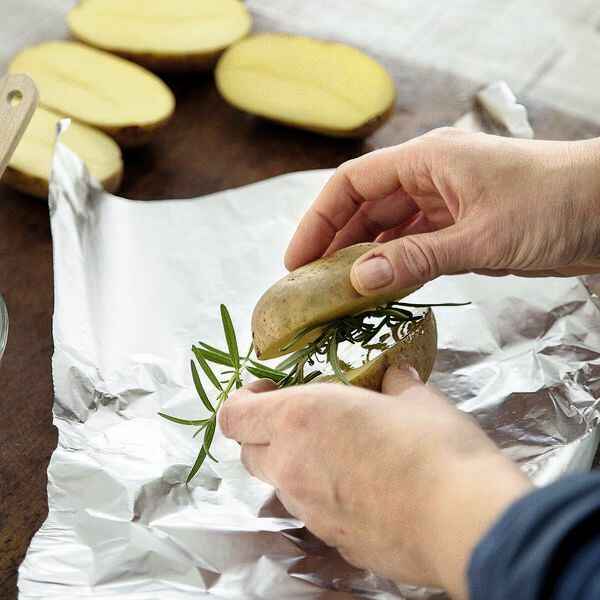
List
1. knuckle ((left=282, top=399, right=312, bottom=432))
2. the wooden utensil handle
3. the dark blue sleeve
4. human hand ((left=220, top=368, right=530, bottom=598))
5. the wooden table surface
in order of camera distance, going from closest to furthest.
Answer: the dark blue sleeve → human hand ((left=220, top=368, right=530, bottom=598)) → knuckle ((left=282, top=399, right=312, bottom=432)) → the wooden table surface → the wooden utensil handle

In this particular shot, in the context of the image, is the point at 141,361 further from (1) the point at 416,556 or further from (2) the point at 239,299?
(1) the point at 416,556

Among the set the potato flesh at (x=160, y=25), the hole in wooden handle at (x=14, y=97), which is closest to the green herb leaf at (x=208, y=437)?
the hole in wooden handle at (x=14, y=97)

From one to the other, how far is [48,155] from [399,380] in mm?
719

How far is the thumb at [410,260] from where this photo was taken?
2.96ft

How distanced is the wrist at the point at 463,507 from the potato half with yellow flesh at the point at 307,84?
2.75ft

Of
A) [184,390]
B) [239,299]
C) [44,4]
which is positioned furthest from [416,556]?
[44,4]

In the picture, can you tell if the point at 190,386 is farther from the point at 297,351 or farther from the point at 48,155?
the point at 48,155

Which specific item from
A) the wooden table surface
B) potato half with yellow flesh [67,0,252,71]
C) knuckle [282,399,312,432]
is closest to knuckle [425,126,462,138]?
knuckle [282,399,312,432]

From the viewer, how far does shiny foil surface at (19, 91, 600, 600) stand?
2.92 feet

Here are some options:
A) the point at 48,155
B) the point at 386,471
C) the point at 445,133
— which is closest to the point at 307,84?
the point at 48,155

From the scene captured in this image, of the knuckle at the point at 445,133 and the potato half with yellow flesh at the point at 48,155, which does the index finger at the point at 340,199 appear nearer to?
the knuckle at the point at 445,133

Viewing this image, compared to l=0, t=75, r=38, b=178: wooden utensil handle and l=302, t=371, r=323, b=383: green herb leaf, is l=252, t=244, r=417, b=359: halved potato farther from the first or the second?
l=0, t=75, r=38, b=178: wooden utensil handle

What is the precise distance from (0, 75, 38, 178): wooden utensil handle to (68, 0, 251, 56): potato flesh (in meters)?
0.41

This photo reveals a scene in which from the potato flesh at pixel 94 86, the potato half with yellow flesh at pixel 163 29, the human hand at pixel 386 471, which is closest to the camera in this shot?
the human hand at pixel 386 471
